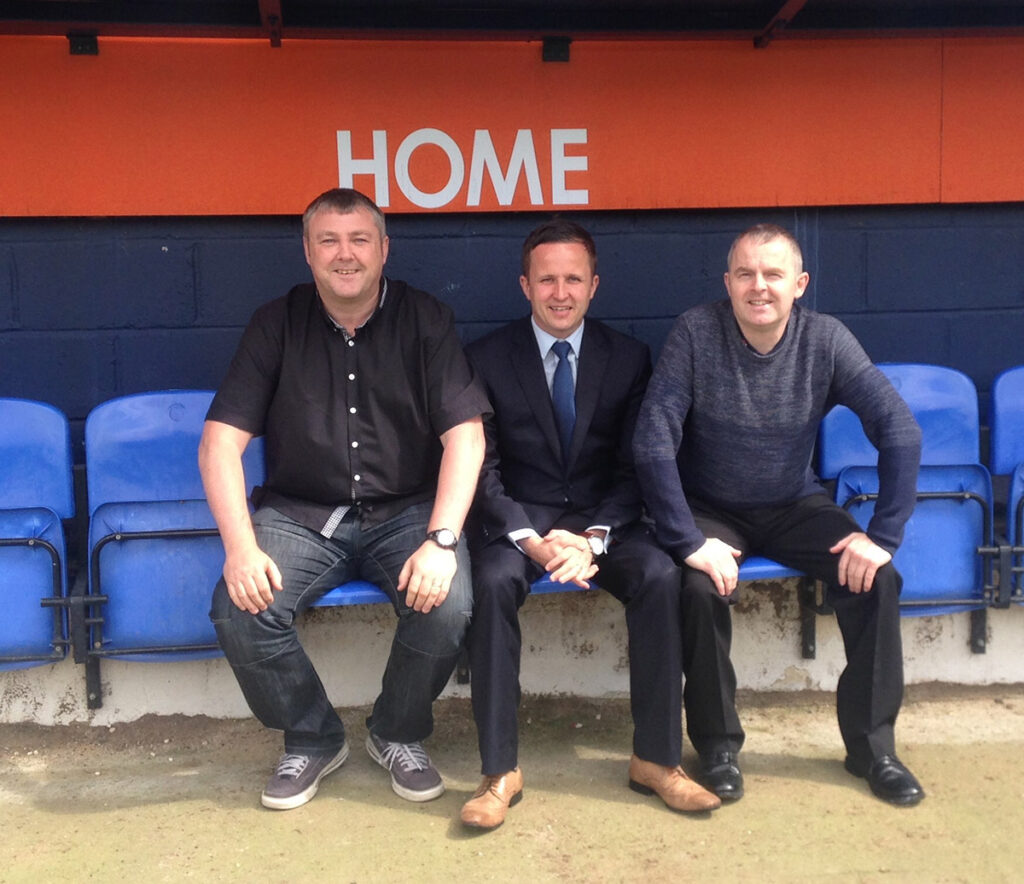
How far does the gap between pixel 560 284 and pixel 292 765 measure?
1405 millimetres

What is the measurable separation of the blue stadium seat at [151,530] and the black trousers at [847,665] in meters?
1.28

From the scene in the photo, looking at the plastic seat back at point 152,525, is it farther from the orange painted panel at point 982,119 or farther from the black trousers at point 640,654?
the orange painted panel at point 982,119

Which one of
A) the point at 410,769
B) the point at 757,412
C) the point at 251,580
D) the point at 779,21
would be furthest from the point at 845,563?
the point at 779,21

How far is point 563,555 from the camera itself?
9.07 feet

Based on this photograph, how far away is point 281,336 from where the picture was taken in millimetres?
2932

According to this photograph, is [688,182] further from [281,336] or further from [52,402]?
[52,402]

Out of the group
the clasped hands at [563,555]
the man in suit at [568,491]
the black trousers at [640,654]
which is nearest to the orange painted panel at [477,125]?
the man in suit at [568,491]

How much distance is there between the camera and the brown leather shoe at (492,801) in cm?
255

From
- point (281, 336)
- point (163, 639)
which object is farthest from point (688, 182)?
point (163, 639)

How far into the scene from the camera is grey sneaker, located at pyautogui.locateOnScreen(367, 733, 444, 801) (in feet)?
9.00

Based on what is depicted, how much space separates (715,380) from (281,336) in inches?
44.6

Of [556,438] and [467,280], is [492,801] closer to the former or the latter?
[556,438]

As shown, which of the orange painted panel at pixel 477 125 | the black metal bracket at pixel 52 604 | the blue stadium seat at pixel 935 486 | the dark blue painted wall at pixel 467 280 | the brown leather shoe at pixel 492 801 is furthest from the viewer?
the dark blue painted wall at pixel 467 280

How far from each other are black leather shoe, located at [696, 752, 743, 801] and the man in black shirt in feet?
2.12
